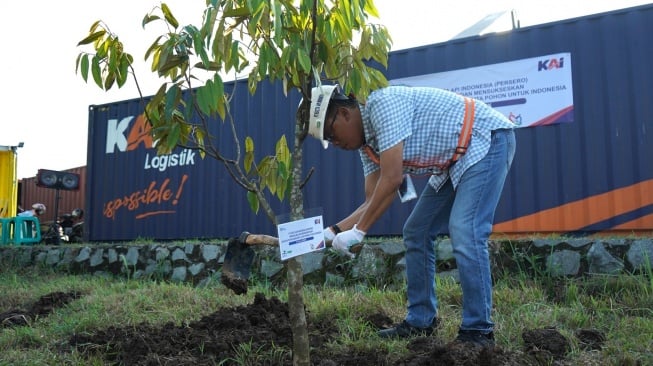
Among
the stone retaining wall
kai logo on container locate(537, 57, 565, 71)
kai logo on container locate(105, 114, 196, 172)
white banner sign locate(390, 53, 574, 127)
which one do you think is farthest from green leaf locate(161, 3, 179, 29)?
kai logo on container locate(105, 114, 196, 172)

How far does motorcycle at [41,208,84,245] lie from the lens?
10.4m

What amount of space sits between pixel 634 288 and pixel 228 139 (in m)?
5.92

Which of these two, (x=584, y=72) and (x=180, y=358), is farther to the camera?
(x=584, y=72)

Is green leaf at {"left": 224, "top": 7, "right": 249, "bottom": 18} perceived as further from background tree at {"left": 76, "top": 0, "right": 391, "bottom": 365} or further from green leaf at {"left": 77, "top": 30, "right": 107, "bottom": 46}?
green leaf at {"left": 77, "top": 30, "right": 107, "bottom": 46}

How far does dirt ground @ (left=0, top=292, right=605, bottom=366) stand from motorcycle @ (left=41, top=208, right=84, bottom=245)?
731cm

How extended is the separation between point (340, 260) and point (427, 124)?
110 inches

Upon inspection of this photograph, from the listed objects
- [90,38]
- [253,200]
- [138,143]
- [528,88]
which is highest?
[528,88]

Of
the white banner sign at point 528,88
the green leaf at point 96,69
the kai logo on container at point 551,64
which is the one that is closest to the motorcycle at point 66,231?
the white banner sign at point 528,88

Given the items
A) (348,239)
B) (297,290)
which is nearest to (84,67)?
(297,290)

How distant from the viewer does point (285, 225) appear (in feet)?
7.66

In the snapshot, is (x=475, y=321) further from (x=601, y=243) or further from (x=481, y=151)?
(x=601, y=243)

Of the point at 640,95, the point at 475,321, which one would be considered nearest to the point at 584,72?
A: the point at 640,95

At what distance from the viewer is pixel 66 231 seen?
494 inches

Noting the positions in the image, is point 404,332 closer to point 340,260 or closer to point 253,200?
point 253,200
